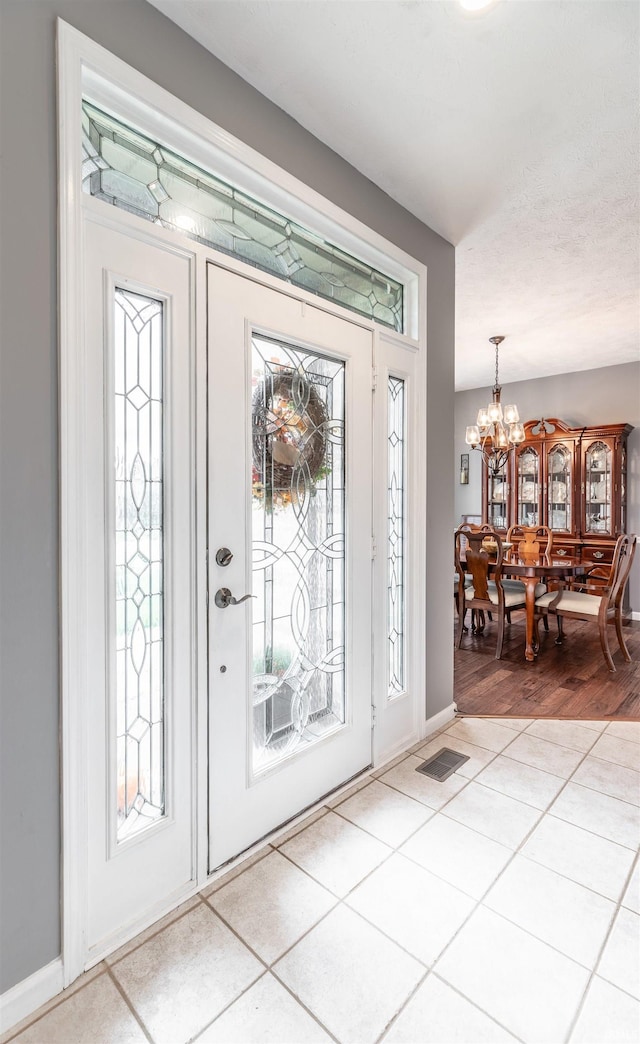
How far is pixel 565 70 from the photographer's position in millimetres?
1740

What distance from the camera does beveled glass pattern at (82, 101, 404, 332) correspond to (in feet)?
4.78

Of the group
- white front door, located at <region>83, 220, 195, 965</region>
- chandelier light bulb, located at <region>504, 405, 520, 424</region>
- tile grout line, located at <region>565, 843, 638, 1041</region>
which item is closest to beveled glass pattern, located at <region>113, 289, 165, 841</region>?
white front door, located at <region>83, 220, 195, 965</region>

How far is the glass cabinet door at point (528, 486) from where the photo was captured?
5.84 m

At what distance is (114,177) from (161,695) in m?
1.58

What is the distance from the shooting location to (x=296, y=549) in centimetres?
201

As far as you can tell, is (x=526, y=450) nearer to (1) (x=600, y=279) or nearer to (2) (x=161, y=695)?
(1) (x=600, y=279)

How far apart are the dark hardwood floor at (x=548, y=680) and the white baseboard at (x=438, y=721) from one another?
150 mm

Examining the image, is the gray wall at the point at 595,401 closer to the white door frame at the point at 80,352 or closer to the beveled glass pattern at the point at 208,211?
the beveled glass pattern at the point at 208,211

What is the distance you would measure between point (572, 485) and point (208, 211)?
5.04 metres

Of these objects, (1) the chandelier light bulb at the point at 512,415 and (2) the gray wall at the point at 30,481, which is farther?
(1) the chandelier light bulb at the point at 512,415

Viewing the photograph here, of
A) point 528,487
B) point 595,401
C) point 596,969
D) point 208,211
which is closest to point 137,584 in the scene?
point 208,211

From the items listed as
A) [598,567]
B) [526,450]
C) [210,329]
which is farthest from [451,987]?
[526,450]

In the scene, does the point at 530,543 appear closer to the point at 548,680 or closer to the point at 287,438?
the point at 548,680

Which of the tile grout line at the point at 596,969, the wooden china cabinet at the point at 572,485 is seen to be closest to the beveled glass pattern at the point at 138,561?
the tile grout line at the point at 596,969
